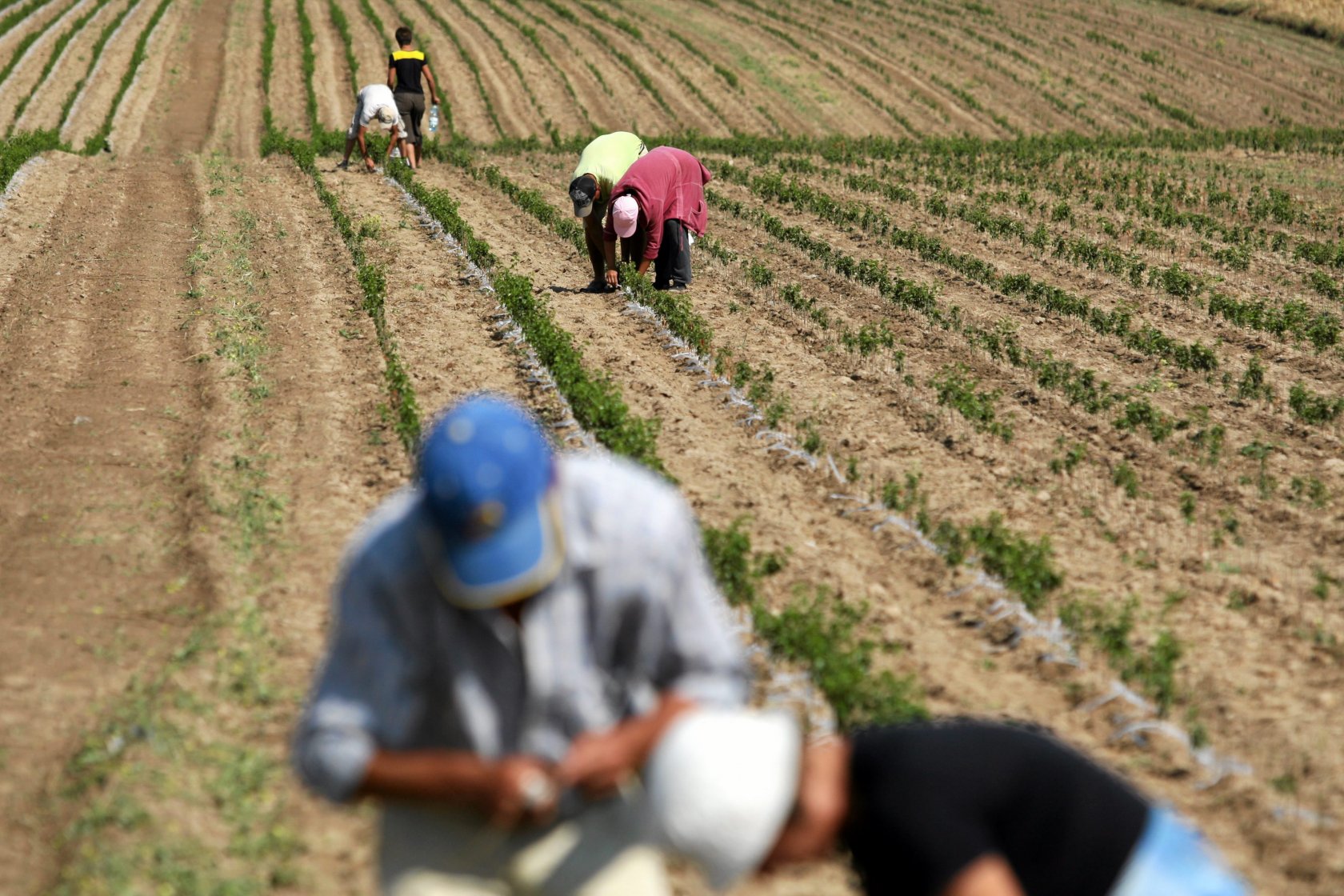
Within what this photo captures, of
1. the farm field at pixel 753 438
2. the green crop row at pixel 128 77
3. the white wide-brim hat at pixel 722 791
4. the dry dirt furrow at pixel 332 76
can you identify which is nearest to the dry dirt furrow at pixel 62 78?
the green crop row at pixel 128 77

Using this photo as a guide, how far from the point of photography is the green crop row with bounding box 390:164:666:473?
6.82 m

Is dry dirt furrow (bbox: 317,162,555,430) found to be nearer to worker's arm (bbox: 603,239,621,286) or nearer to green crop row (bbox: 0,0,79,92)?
worker's arm (bbox: 603,239,621,286)

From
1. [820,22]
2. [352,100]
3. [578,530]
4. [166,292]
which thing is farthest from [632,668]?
[820,22]

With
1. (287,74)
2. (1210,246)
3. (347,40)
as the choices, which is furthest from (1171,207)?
(347,40)

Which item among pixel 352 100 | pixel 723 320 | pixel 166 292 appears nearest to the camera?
pixel 723 320

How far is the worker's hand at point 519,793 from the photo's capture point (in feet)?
6.52

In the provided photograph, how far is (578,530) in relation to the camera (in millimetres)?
2080

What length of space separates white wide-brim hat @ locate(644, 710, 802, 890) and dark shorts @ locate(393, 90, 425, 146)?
628 inches

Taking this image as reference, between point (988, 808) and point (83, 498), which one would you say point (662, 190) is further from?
point (988, 808)

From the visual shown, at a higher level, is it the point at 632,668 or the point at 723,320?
the point at 632,668

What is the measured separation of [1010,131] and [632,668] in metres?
25.2

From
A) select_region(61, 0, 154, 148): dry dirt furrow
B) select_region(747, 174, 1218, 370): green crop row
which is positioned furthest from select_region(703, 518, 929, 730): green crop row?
select_region(61, 0, 154, 148): dry dirt furrow

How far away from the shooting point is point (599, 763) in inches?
80.4

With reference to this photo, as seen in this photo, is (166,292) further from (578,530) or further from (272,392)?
(578,530)
